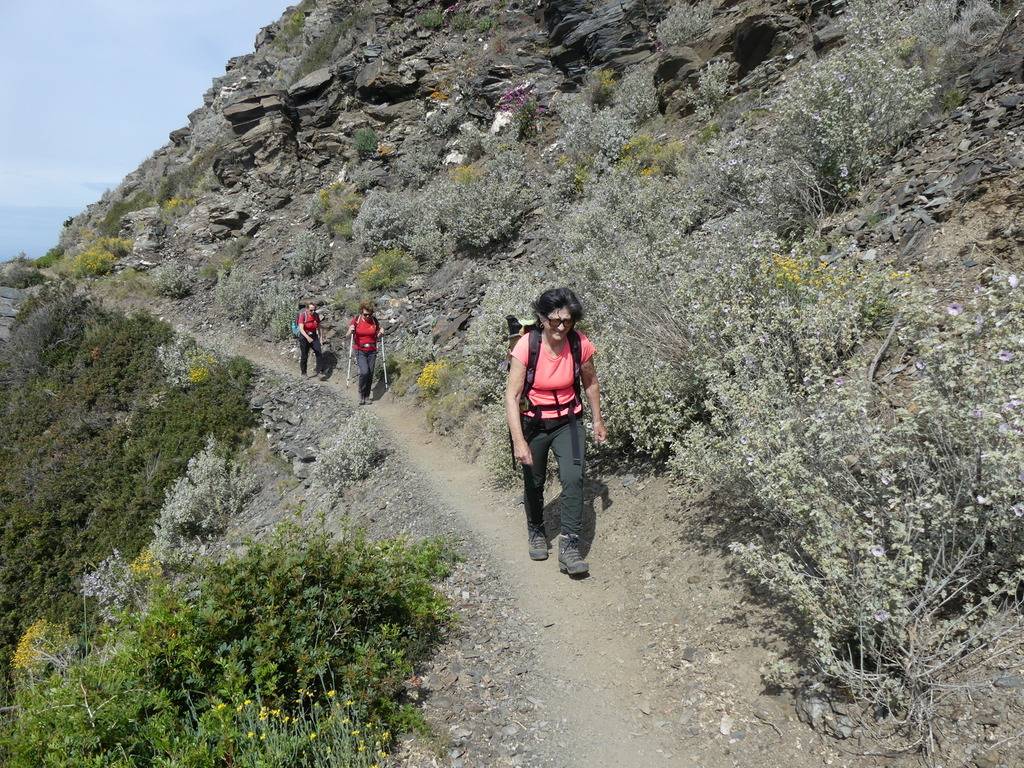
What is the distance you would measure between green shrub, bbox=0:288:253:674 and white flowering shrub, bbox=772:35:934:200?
1304cm

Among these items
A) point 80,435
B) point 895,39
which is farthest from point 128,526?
point 895,39

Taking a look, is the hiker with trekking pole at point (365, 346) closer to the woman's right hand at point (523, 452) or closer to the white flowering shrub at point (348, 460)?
the white flowering shrub at point (348, 460)

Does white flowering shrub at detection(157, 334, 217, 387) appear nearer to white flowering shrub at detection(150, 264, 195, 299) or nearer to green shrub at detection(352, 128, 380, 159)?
white flowering shrub at detection(150, 264, 195, 299)

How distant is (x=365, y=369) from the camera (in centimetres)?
1269

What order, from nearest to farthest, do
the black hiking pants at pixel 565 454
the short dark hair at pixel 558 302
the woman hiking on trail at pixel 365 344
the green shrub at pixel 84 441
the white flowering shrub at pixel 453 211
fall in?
the short dark hair at pixel 558 302
the black hiking pants at pixel 565 454
the green shrub at pixel 84 441
the woman hiking on trail at pixel 365 344
the white flowering shrub at pixel 453 211

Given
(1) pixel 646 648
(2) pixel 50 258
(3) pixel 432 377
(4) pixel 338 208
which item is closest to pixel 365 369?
(3) pixel 432 377

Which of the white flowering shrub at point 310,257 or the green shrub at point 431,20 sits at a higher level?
the green shrub at point 431,20

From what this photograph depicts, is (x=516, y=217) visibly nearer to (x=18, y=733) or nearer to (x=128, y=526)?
(x=128, y=526)

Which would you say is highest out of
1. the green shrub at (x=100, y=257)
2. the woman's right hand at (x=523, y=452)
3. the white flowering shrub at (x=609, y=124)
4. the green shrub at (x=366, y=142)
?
the green shrub at (x=100, y=257)

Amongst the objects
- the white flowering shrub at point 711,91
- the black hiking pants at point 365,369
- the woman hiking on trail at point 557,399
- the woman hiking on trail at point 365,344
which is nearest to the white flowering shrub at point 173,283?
the woman hiking on trail at point 365,344

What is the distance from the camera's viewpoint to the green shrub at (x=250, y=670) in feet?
9.04

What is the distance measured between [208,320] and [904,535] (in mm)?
22709

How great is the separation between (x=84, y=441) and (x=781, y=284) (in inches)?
687

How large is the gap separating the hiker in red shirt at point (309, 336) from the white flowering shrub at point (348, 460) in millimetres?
5978
